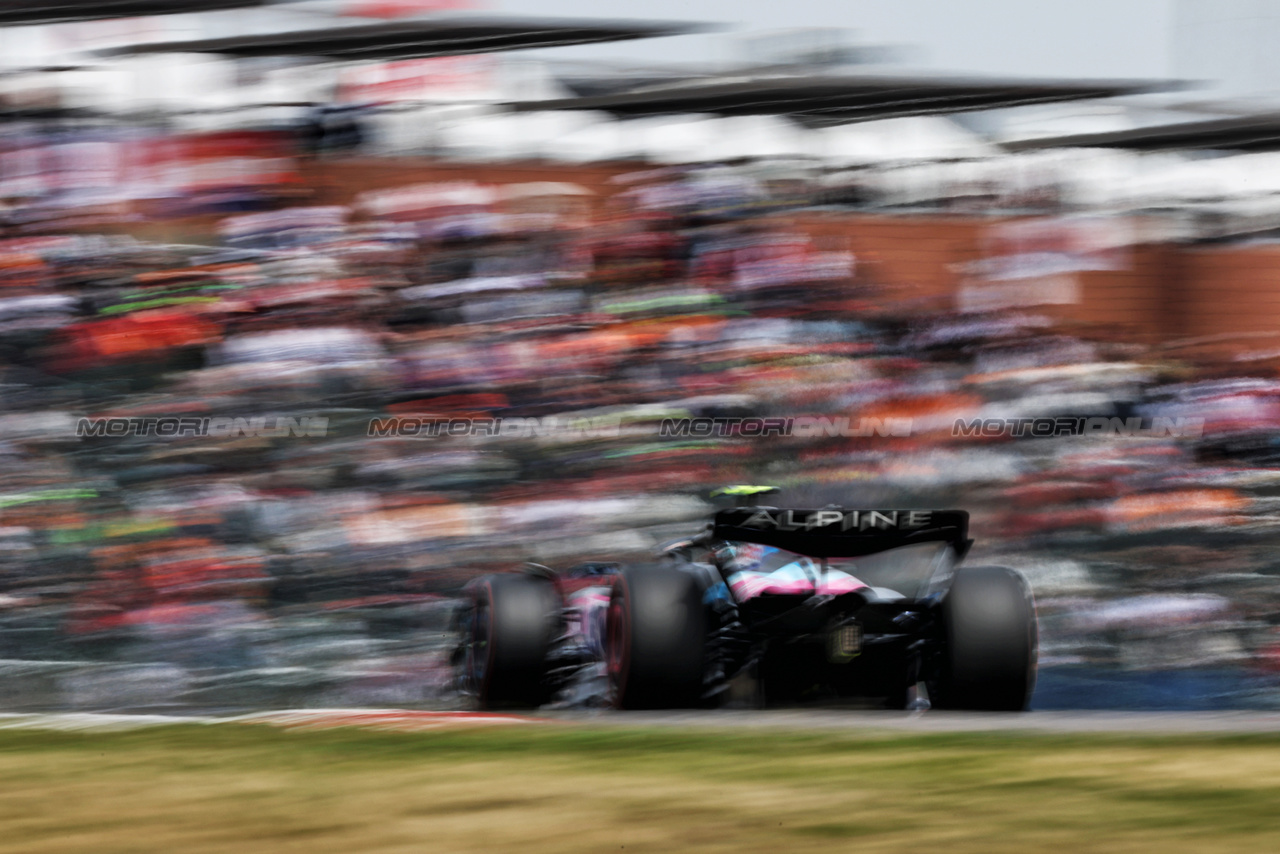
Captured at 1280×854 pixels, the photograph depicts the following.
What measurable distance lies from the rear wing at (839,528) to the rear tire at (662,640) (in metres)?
0.29

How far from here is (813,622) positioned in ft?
15.1

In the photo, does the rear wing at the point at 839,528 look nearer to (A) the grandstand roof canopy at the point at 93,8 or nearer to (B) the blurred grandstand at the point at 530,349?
(B) the blurred grandstand at the point at 530,349

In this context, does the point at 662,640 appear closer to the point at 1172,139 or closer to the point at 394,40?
the point at 394,40

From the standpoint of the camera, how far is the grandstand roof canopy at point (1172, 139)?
9227 millimetres

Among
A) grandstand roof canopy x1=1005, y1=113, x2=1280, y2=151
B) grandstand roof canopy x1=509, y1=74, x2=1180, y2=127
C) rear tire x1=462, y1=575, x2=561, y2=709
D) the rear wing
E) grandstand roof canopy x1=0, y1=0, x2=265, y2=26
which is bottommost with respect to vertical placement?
rear tire x1=462, y1=575, x2=561, y2=709

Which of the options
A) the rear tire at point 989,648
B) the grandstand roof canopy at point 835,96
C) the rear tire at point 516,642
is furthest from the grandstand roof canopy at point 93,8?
the rear tire at point 989,648

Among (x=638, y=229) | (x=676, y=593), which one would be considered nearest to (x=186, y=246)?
(x=638, y=229)

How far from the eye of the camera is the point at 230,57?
26.7ft

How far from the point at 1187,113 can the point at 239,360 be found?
5.69 m

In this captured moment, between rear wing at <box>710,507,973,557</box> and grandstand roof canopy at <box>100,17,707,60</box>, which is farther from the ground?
grandstand roof canopy at <box>100,17,707,60</box>

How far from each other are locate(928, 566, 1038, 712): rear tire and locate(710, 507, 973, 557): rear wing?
25 centimetres

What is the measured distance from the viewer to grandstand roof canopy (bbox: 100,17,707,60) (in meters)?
8.03

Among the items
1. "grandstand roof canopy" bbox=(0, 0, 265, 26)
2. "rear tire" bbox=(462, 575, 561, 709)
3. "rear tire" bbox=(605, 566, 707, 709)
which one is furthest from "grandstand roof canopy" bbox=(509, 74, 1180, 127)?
"rear tire" bbox=(605, 566, 707, 709)

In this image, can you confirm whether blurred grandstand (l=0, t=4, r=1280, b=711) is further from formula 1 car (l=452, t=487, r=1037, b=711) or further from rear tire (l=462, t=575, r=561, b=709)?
formula 1 car (l=452, t=487, r=1037, b=711)
